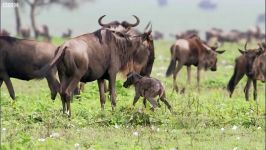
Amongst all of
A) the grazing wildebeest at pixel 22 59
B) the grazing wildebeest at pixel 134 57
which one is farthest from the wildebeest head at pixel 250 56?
the grazing wildebeest at pixel 22 59

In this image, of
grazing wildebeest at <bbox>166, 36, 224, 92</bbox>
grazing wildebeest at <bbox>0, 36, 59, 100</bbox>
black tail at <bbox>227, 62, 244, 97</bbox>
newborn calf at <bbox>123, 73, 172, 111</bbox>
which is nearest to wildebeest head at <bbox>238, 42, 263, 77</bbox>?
black tail at <bbox>227, 62, 244, 97</bbox>

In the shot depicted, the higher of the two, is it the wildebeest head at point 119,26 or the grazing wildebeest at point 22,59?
the wildebeest head at point 119,26

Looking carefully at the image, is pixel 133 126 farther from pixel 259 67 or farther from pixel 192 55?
pixel 192 55

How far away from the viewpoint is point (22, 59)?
14.5m

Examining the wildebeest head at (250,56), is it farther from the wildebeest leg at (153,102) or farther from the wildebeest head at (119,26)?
the wildebeest leg at (153,102)

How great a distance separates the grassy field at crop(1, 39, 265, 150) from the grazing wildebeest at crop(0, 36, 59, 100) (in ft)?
1.64

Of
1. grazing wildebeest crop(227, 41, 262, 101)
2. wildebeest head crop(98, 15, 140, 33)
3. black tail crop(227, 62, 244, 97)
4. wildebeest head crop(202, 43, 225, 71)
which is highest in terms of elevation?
wildebeest head crop(98, 15, 140, 33)

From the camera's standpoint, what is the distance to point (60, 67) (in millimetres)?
12430

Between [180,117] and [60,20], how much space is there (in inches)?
3550

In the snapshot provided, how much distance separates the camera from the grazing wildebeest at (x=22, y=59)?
14461 mm

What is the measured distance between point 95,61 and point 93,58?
90mm

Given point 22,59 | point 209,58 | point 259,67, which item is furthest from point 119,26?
point 209,58

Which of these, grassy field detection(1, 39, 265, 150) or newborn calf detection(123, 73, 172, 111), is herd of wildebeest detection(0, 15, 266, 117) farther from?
grassy field detection(1, 39, 265, 150)

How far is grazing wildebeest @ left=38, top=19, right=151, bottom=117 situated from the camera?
12.3 m
